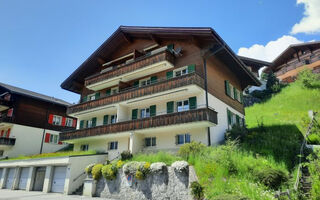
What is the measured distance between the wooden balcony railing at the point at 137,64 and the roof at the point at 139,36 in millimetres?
2403

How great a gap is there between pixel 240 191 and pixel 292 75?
4409 cm

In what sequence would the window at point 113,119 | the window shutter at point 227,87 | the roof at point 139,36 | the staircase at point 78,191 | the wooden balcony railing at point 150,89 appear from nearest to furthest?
the staircase at point 78,191
the wooden balcony railing at point 150,89
the roof at point 139,36
the window shutter at point 227,87
the window at point 113,119

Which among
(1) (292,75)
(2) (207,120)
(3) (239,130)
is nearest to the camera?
(2) (207,120)

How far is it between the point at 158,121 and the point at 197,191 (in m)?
8.48

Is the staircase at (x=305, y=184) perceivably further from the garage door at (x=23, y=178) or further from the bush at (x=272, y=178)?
the garage door at (x=23, y=178)

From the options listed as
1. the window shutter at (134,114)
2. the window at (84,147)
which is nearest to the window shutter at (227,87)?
the window shutter at (134,114)

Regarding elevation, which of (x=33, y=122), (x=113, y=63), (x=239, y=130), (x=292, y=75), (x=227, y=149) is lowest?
(x=227, y=149)

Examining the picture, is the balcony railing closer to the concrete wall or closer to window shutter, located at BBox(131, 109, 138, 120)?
the concrete wall

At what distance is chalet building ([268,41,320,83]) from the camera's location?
136ft

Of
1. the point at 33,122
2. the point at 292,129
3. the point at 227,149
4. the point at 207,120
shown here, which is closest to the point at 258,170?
the point at 227,149

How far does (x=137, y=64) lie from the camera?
76.8ft

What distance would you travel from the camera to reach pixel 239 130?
782 inches

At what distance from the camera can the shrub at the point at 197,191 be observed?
11532 millimetres

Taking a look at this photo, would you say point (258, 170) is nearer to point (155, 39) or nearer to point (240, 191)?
point (240, 191)
